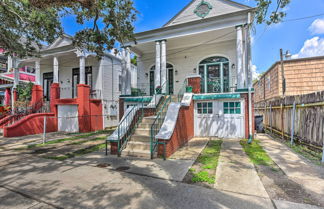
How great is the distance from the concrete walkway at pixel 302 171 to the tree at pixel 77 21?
7.01 meters

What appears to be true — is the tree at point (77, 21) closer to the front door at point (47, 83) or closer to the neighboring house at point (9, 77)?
the front door at point (47, 83)

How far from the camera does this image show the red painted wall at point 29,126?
9.72 m

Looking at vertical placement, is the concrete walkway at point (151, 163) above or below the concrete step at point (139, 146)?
below

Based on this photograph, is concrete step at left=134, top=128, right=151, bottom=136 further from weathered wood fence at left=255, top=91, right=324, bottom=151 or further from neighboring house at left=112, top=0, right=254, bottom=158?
weathered wood fence at left=255, top=91, right=324, bottom=151

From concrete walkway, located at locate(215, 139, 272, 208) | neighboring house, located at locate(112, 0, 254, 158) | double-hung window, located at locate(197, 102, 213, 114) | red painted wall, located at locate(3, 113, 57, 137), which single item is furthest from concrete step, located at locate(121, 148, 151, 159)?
red painted wall, located at locate(3, 113, 57, 137)

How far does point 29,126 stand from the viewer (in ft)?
34.7

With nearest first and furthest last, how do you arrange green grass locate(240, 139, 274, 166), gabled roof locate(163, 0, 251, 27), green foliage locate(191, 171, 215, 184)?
1. green foliage locate(191, 171, 215, 184)
2. green grass locate(240, 139, 274, 166)
3. gabled roof locate(163, 0, 251, 27)

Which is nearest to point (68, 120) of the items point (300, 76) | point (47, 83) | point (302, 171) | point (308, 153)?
point (47, 83)

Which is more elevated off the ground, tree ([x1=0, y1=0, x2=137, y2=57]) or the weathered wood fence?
tree ([x1=0, y1=0, x2=137, y2=57])

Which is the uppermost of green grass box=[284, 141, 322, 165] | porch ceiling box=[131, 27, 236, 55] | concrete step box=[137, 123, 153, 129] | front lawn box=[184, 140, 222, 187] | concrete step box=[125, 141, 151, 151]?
porch ceiling box=[131, 27, 236, 55]

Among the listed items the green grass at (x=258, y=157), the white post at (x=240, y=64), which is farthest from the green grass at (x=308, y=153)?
the white post at (x=240, y=64)

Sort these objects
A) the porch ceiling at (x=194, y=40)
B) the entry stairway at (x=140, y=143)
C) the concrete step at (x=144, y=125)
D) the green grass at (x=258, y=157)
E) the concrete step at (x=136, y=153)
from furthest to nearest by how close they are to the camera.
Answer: the porch ceiling at (x=194, y=40)
the concrete step at (x=144, y=125)
the entry stairway at (x=140, y=143)
the concrete step at (x=136, y=153)
the green grass at (x=258, y=157)

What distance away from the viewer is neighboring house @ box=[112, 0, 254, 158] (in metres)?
8.09

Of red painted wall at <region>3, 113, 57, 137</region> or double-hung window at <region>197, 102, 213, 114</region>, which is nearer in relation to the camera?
double-hung window at <region>197, 102, 213, 114</region>
